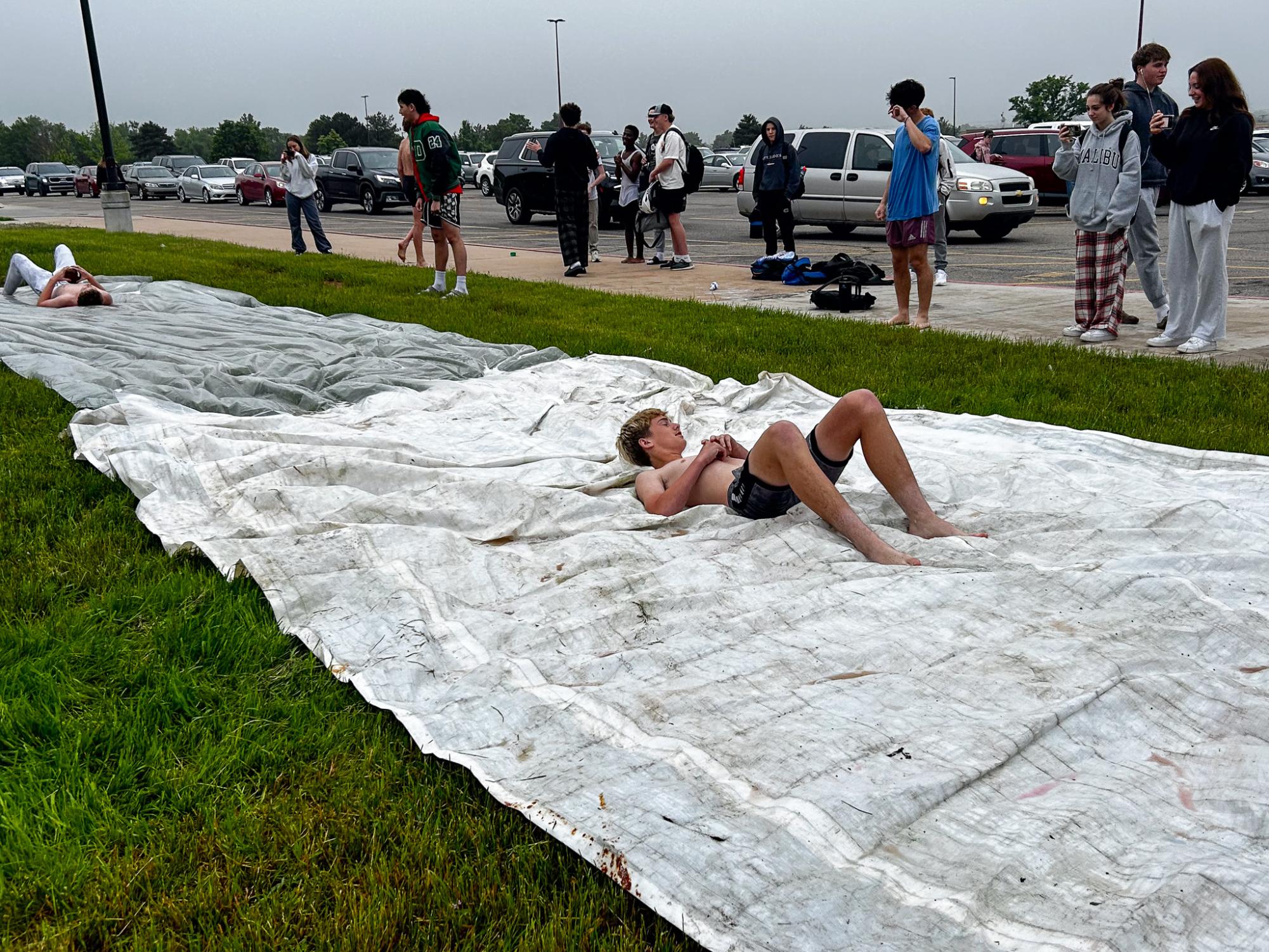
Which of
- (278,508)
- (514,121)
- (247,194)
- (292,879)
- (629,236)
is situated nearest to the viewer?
(292,879)

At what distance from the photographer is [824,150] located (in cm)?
1830

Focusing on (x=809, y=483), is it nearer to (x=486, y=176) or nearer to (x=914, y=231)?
(x=914, y=231)

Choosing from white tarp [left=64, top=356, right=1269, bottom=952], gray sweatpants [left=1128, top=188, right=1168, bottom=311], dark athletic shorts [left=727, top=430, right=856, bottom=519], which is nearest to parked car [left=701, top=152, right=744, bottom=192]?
gray sweatpants [left=1128, top=188, right=1168, bottom=311]

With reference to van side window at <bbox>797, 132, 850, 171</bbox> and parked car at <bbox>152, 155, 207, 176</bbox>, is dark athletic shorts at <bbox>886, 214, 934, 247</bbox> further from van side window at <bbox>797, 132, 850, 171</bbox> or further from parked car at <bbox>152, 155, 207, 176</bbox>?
parked car at <bbox>152, 155, 207, 176</bbox>

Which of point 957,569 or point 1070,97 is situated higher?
point 1070,97

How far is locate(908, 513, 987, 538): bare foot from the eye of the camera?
409cm

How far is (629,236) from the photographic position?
52.4 ft

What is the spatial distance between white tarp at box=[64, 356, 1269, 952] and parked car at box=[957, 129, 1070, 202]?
70.5ft

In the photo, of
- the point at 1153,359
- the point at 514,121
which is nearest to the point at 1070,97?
the point at 514,121

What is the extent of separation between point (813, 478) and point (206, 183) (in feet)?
134

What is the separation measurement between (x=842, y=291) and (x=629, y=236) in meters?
5.90

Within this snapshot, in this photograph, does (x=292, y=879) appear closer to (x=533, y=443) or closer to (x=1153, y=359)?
(x=533, y=443)

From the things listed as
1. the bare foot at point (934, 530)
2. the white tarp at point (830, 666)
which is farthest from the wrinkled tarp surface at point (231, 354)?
the bare foot at point (934, 530)

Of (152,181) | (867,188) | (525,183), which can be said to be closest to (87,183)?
(152,181)
